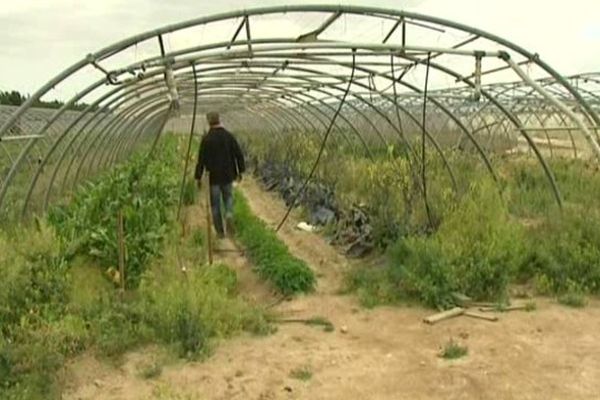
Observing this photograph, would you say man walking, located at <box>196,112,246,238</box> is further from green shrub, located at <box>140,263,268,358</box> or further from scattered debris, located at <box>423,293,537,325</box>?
scattered debris, located at <box>423,293,537,325</box>

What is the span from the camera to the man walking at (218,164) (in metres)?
10.3

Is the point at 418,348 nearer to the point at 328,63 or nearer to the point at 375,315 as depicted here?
the point at 375,315

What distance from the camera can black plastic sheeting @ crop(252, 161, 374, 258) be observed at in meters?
9.71

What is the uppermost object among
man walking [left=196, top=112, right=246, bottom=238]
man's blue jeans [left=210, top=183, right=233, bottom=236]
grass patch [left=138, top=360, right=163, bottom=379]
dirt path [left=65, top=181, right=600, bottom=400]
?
man walking [left=196, top=112, right=246, bottom=238]

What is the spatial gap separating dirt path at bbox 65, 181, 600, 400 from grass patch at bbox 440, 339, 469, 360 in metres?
0.07

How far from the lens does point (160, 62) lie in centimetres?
688

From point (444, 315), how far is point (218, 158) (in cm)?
478

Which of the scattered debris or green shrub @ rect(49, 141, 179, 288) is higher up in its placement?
green shrub @ rect(49, 141, 179, 288)

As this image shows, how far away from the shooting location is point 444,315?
672 cm

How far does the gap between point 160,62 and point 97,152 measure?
10.2m

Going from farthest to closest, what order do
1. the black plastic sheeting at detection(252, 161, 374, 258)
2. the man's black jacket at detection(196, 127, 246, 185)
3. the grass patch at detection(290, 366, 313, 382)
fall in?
the man's black jacket at detection(196, 127, 246, 185)
the black plastic sheeting at detection(252, 161, 374, 258)
the grass patch at detection(290, 366, 313, 382)

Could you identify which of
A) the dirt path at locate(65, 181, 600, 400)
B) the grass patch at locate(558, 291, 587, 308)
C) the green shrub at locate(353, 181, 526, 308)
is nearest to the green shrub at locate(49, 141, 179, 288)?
the dirt path at locate(65, 181, 600, 400)

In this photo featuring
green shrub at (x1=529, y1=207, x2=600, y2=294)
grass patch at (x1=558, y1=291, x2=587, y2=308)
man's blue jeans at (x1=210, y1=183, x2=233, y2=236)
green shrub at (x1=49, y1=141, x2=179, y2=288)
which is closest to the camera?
grass patch at (x1=558, y1=291, x2=587, y2=308)

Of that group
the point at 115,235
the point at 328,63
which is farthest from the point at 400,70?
the point at 115,235
